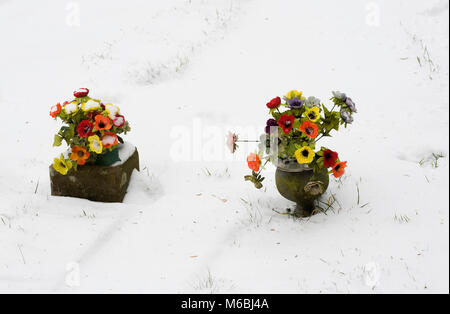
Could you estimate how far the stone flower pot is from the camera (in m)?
3.19

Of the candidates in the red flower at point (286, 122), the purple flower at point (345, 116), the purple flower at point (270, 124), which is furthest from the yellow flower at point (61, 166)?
the purple flower at point (345, 116)

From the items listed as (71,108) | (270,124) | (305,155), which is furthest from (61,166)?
(305,155)

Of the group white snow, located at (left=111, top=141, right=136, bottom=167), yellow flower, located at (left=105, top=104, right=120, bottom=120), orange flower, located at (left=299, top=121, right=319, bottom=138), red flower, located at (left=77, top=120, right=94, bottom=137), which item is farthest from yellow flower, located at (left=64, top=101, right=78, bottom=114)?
orange flower, located at (left=299, top=121, right=319, bottom=138)

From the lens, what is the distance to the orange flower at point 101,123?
3595mm

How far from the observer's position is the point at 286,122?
126 inches

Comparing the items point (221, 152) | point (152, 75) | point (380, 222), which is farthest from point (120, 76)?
point (380, 222)

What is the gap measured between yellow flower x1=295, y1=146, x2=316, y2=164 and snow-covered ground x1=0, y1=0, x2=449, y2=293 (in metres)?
0.53

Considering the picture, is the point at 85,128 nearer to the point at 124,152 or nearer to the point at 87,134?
the point at 87,134

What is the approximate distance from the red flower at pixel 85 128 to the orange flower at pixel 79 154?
0.11 metres

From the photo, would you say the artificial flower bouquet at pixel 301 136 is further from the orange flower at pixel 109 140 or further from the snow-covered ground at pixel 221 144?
the orange flower at pixel 109 140

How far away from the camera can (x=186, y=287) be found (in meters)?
2.87

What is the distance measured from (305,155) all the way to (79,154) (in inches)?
68.8
